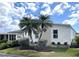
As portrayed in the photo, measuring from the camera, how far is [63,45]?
7426 mm

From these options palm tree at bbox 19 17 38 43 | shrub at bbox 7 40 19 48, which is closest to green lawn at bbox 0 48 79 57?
shrub at bbox 7 40 19 48

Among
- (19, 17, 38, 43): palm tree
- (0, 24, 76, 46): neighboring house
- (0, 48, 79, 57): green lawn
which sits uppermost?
(19, 17, 38, 43): palm tree

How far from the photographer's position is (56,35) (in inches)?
293

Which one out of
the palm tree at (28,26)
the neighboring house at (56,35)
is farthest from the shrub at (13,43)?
the palm tree at (28,26)

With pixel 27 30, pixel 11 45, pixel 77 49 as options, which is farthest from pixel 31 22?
pixel 77 49

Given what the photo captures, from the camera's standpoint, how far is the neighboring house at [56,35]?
7.36 metres

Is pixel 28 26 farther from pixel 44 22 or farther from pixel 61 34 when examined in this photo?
pixel 61 34

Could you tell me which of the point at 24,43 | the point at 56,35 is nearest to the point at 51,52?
the point at 56,35

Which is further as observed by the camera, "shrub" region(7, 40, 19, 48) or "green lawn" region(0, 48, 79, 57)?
"shrub" region(7, 40, 19, 48)

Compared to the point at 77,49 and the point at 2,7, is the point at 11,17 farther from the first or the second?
the point at 77,49

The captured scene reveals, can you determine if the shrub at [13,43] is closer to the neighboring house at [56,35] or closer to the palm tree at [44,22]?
the neighboring house at [56,35]

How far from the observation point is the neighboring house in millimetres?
7363

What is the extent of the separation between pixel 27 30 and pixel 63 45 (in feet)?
2.89

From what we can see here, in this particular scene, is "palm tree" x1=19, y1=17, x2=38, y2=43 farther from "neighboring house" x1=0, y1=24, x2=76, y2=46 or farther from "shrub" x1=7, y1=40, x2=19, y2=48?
"shrub" x1=7, y1=40, x2=19, y2=48
